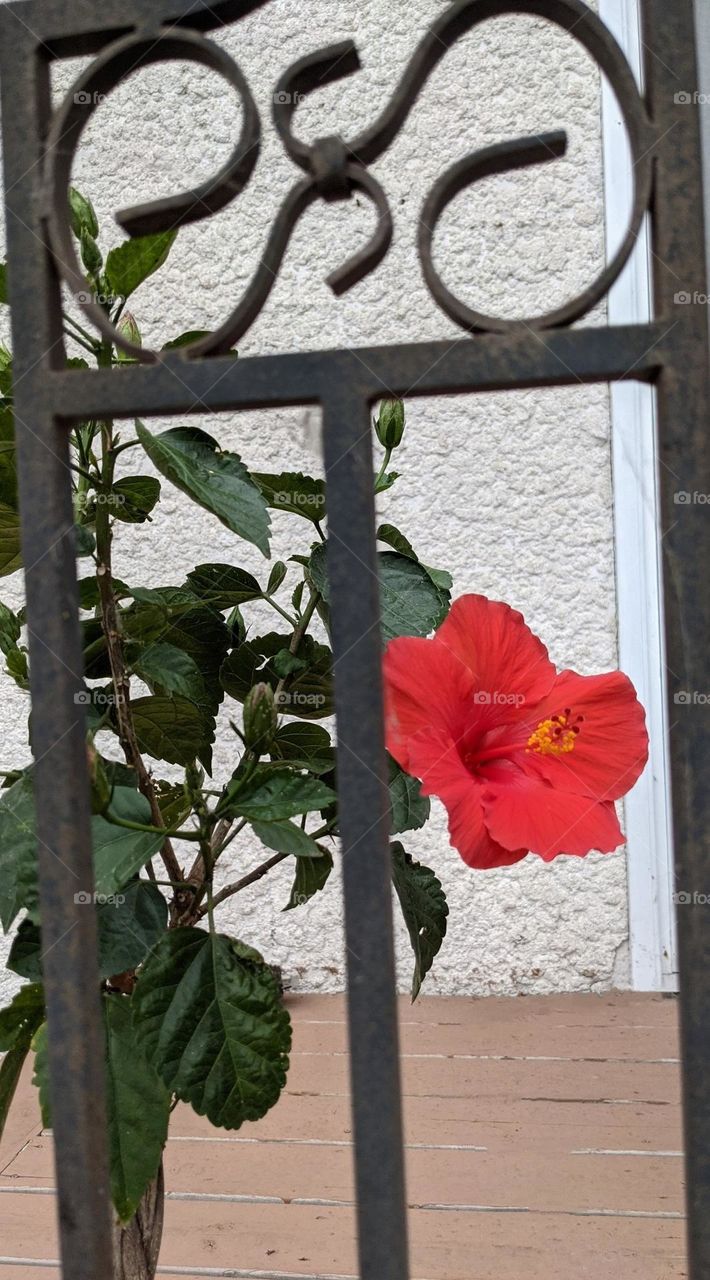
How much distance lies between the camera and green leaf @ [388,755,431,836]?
62cm

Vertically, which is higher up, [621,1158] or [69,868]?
[69,868]

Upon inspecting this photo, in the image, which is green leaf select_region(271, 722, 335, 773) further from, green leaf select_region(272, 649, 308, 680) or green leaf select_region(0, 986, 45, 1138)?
green leaf select_region(0, 986, 45, 1138)

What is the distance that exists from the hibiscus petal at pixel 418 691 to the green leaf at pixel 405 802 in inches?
2.4

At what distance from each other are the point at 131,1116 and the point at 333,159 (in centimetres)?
47

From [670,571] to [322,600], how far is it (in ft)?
0.93

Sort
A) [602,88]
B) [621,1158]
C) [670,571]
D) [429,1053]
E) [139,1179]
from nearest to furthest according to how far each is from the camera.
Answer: [670,571] → [139,1179] → [621,1158] → [429,1053] → [602,88]

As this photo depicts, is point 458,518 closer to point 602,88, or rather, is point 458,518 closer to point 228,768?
point 228,768

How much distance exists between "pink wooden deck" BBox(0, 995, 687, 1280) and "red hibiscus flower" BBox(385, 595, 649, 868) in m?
0.52

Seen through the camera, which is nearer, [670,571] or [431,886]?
[670,571]

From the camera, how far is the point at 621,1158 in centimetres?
108

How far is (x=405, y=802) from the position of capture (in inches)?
24.9

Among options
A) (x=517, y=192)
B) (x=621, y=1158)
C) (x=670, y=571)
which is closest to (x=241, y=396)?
(x=670, y=571)

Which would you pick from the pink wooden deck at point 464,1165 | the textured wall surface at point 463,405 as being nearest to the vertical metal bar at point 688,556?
the pink wooden deck at point 464,1165

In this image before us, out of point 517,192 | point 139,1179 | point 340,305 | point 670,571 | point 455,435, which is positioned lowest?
point 139,1179
